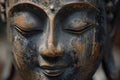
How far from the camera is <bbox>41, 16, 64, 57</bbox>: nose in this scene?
0.94 meters

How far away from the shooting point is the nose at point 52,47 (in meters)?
0.94

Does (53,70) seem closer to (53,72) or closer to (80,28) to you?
(53,72)

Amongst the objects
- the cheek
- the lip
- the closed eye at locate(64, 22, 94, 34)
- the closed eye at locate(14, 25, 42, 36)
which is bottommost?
the lip

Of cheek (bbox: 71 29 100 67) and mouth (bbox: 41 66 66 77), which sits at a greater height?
Result: cheek (bbox: 71 29 100 67)

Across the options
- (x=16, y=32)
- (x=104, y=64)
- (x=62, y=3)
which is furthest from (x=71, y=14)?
(x=104, y=64)

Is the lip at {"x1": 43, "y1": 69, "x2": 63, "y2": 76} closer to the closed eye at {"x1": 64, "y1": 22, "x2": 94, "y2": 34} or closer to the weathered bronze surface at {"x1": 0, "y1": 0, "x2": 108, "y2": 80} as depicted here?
the weathered bronze surface at {"x1": 0, "y1": 0, "x2": 108, "y2": 80}

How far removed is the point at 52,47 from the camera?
941 millimetres

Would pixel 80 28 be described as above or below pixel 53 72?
above

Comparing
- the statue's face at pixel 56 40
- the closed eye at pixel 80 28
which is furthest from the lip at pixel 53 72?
the closed eye at pixel 80 28

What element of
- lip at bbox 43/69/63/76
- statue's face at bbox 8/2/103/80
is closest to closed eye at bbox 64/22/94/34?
statue's face at bbox 8/2/103/80

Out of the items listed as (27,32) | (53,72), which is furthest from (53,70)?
(27,32)

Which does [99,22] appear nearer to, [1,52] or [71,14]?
[71,14]

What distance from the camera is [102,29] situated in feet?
3.39

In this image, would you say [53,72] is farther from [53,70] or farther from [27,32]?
[27,32]
